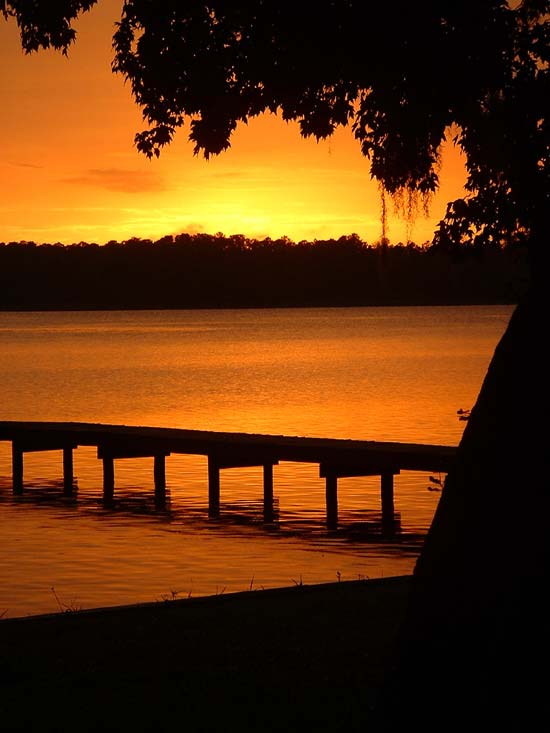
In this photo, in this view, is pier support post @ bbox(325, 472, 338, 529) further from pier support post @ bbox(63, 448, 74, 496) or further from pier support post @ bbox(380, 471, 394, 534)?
pier support post @ bbox(63, 448, 74, 496)

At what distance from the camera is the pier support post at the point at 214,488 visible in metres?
25.8

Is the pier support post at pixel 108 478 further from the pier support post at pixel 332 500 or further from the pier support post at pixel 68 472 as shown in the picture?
the pier support post at pixel 332 500

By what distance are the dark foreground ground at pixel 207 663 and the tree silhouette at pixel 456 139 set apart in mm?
1355

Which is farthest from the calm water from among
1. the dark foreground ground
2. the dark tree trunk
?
the dark tree trunk

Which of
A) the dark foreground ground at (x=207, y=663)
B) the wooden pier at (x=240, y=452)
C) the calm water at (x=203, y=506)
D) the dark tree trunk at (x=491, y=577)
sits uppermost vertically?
the dark tree trunk at (x=491, y=577)

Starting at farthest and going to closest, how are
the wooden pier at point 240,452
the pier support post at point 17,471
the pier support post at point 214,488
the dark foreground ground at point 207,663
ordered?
the pier support post at point 17,471 < the pier support post at point 214,488 < the wooden pier at point 240,452 < the dark foreground ground at point 207,663

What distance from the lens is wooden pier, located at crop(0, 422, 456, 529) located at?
23.2 meters

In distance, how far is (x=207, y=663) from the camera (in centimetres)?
856

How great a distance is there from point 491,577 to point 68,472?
2506 cm

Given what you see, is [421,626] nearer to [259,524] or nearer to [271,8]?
[271,8]

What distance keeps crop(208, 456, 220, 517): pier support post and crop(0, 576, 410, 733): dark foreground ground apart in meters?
14.8

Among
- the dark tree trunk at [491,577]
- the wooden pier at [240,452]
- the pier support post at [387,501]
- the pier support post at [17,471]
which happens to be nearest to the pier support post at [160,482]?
the wooden pier at [240,452]

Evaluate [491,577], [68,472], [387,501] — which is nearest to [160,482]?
[68,472]

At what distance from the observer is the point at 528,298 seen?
531cm
